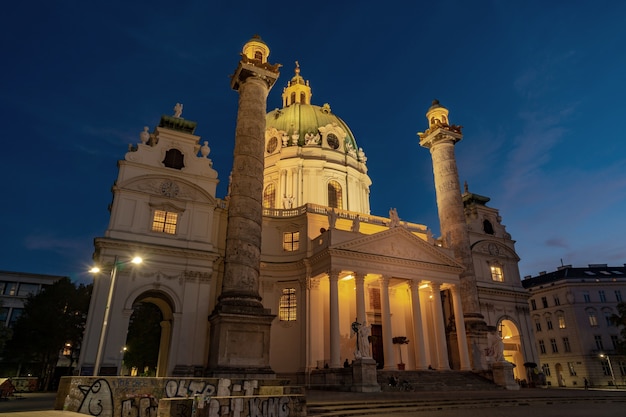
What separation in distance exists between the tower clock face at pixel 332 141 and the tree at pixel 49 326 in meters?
30.5

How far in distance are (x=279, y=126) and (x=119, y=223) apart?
25571 millimetres

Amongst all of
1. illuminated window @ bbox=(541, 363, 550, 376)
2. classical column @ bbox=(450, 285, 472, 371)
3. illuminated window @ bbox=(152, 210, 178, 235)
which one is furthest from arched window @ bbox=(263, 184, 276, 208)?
illuminated window @ bbox=(541, 363, 550, 376)

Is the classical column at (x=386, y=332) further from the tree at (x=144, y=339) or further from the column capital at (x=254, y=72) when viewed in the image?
the tree at (x=144, y=339)

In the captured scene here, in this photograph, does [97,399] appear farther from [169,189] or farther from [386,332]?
[386,332]

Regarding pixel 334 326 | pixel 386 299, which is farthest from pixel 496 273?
pixel 334 326

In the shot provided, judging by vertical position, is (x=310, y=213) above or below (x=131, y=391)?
above

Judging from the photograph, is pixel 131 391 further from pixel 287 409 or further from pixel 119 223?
pixel 119 223

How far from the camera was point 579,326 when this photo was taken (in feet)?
169

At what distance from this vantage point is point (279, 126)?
158 feet

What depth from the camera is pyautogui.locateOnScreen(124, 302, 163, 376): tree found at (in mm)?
39625

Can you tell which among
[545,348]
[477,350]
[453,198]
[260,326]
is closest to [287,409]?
[260,326]

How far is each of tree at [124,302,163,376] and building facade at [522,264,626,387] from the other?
45084mm

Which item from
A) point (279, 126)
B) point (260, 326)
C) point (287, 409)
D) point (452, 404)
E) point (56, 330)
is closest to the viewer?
point (287, 409)

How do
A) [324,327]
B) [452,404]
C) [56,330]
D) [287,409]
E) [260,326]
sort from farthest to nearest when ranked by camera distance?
[56,330], [324,327], [260,326], [452,404], [287,409]
